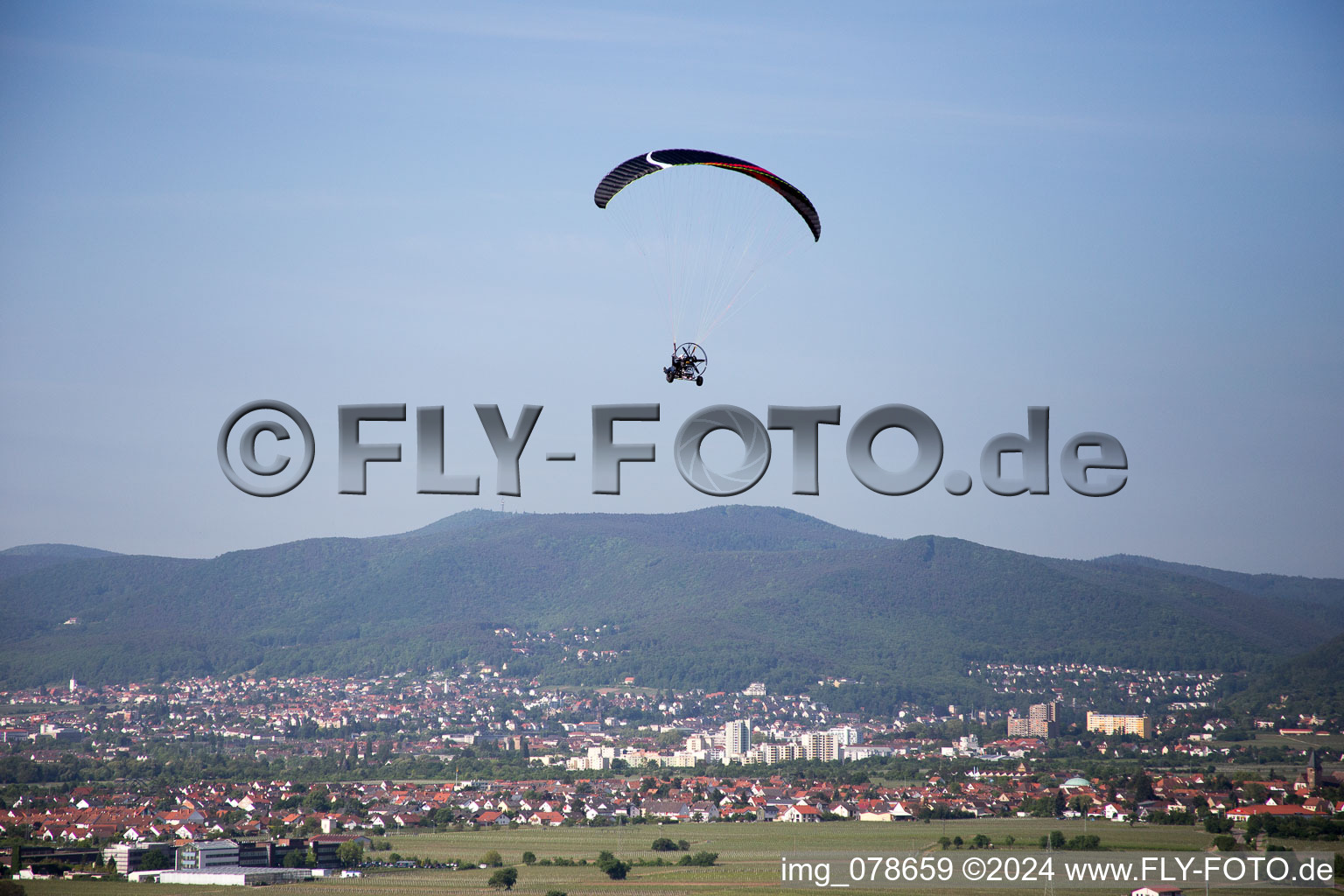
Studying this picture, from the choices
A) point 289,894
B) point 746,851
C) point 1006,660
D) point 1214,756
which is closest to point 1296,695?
point 1214,756

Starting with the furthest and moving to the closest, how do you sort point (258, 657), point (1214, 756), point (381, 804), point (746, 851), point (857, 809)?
1. point (258, 657)
2. point (1214, 756)
3. point (381, 804)
4. point (857, 809)
5. point (746, 851)

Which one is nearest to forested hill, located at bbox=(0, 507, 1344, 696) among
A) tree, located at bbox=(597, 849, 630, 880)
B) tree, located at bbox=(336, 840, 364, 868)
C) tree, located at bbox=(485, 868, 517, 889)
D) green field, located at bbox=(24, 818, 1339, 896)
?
green field, located at bbox=(24, 818, 1339, 896)

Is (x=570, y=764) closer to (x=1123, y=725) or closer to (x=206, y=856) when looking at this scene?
(x=1123, y=725)

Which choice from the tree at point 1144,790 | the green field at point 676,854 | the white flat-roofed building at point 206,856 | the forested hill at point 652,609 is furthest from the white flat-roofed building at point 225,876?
the forested hill at point 652,609

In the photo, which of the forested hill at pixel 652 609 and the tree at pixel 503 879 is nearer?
the tree at pixel 503 879

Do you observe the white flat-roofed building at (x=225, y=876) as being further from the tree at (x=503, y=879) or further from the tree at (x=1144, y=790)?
the tree at (x=1144, y=790)

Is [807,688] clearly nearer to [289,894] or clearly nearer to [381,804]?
[381,804]

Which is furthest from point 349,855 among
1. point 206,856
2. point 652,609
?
point 652,609
